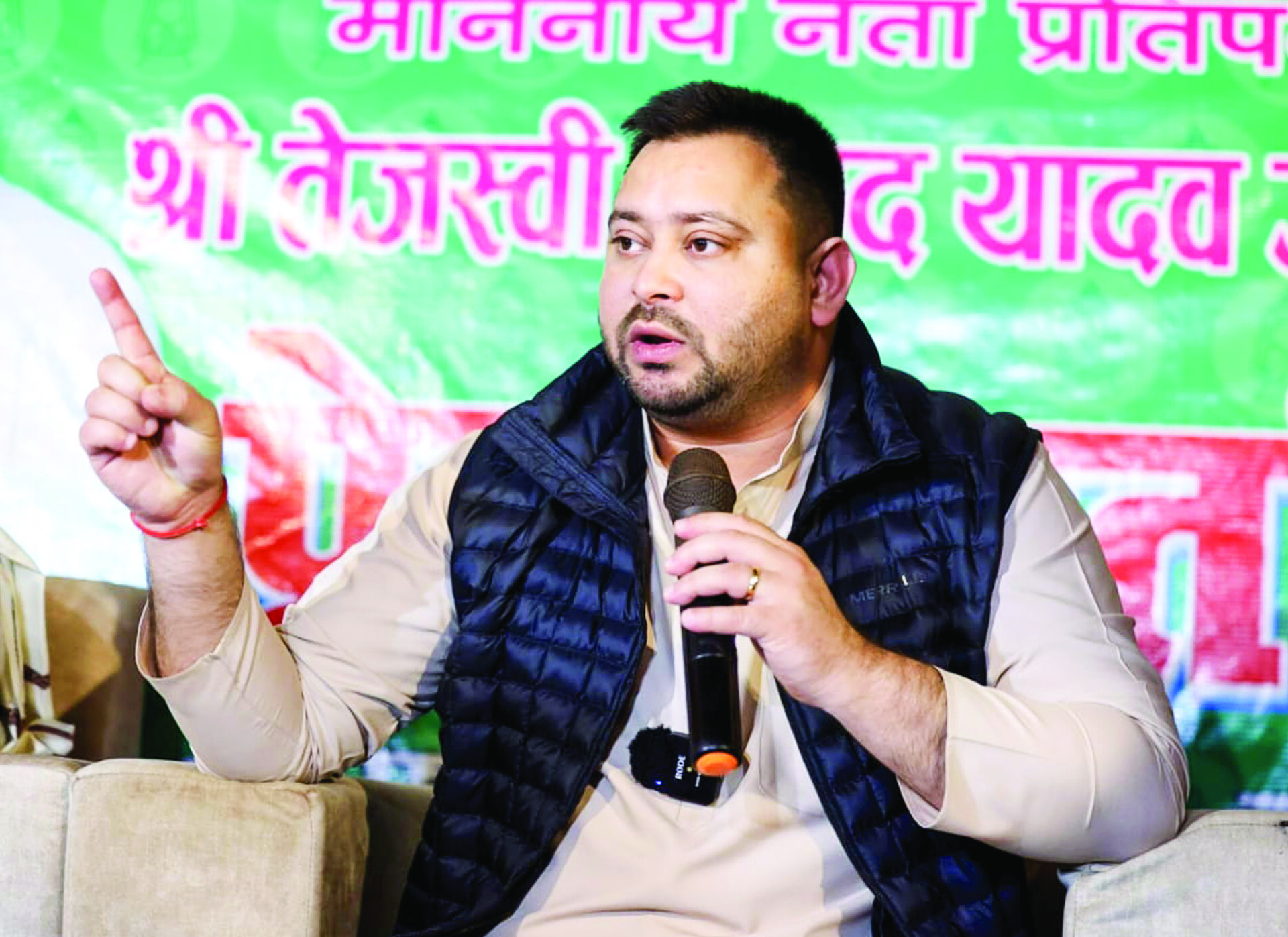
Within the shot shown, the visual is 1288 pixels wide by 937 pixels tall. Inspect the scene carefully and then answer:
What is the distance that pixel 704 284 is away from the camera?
6.46 ft

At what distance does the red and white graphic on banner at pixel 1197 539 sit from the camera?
2.59 meters

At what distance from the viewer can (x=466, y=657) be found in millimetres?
1970

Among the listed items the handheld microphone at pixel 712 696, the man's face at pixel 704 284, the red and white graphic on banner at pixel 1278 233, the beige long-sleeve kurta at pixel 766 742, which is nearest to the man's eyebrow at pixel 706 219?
the man's face at pixel 704 284

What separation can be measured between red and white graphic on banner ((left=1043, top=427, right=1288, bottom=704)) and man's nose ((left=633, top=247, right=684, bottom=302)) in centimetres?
94

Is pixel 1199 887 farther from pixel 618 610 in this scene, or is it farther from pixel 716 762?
pixel 618 610

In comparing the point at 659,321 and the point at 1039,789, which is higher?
the point at 659,321

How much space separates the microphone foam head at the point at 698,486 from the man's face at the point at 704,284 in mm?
310

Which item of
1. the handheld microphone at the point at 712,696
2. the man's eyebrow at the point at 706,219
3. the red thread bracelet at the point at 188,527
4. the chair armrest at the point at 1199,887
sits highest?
the man's eyebrow at the point at 706,219

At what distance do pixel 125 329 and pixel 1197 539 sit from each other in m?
1.75

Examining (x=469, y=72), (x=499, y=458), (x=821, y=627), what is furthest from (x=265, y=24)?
(x=821, y=627)

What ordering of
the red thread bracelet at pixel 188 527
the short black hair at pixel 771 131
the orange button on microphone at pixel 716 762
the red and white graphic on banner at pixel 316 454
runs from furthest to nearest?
the red and white graphic on banner at pixel 316 454
the short black hair at pixel 771 131
the red thread bracelet at pixel 188 527
the orange button on microphone at pixel 716 762

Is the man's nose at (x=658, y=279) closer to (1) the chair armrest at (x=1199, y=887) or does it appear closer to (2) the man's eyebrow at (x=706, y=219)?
(2) the man's eyebrow at (x=706, y=219)

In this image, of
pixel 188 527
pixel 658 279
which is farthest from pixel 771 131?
pixel 188 527

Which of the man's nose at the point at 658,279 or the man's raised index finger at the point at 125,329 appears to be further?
the man's nose at the point at 658,279
